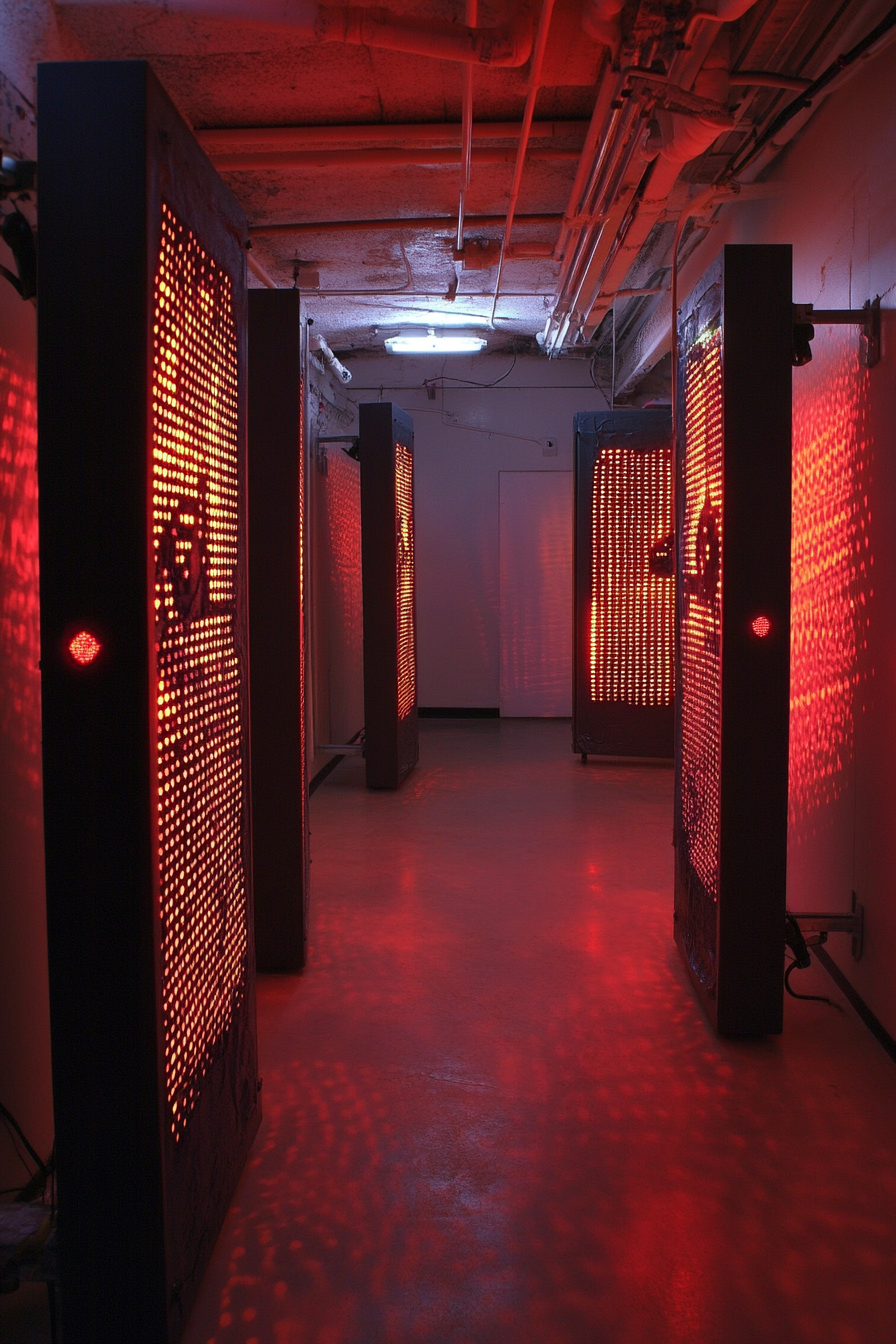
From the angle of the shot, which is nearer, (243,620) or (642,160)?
(243,620)

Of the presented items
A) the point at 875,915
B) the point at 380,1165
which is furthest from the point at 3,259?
the point at 875,915

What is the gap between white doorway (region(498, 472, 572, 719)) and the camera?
828 centimetres

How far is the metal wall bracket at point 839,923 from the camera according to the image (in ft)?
8.93

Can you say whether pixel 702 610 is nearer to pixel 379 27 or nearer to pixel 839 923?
pixel 839 923

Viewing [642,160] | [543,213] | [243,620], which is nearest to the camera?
[243,620]

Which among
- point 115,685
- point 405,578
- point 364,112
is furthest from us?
point 405,578

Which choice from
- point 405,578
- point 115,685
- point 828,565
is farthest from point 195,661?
point 405,578

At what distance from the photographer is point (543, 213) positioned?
4.64 m

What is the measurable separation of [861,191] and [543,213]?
2.22 meters

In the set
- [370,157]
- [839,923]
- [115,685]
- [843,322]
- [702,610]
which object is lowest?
[839,923]

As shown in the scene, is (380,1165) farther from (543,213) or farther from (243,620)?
(543,213)

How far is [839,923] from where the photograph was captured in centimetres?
274

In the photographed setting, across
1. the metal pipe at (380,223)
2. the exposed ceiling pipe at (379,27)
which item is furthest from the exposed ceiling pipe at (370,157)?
the exposed ceiling pipe at (379,27)

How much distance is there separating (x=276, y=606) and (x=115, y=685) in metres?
1.62
